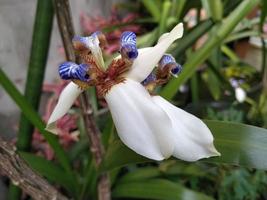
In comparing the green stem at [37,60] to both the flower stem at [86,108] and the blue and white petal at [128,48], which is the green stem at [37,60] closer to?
the flower stem at [86,108]

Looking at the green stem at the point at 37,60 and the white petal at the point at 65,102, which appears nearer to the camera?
the white petal at the point at 65,102

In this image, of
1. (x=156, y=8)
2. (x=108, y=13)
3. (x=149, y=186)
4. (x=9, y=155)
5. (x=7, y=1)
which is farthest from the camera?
(x=108, y=13)

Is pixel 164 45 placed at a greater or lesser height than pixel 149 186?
greater

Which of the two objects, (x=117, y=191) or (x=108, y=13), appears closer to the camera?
(x=117, y=191)

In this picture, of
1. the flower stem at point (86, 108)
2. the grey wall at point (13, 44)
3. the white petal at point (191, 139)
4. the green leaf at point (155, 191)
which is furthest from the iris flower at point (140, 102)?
the grey wall at point (13, 44)

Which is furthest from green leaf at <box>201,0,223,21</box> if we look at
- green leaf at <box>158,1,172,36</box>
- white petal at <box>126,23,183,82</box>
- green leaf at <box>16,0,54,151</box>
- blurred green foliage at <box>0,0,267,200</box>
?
white petal at <box>126,23,183,82</box>

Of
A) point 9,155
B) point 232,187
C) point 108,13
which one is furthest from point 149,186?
point 108,13

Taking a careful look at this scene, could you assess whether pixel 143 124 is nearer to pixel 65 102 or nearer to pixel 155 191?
pixel 65 102

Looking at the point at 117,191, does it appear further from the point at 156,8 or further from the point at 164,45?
the point at 156,8
